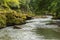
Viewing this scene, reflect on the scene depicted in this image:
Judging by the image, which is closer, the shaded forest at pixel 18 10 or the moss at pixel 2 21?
the moss at pixel 2 21

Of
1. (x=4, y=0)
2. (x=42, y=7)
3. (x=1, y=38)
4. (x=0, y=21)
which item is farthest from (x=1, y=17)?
(x=42, y=7)

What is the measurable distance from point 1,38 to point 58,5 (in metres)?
25.7

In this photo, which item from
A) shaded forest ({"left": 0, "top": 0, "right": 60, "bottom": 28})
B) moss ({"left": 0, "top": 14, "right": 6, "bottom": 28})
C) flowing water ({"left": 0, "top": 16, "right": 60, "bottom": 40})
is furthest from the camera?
shaded forest ({"left": 0, "top": 0, "right": 60, "bottom": 28})

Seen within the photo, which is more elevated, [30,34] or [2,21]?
[2,21]

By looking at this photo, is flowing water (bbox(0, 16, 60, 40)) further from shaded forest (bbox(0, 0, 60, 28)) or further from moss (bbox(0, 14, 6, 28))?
shaded forest (bbox(0, 0, 60, 28))

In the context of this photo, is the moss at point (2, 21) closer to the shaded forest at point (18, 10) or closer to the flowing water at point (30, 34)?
the shaded forest at point (18, 10)

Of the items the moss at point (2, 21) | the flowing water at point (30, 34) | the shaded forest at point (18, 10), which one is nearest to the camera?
the flowing water at point (30, 34)

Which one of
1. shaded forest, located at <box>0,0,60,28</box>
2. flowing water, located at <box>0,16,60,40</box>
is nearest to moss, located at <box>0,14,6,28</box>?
shaded forest, located at <box>0,0,60,28</box>

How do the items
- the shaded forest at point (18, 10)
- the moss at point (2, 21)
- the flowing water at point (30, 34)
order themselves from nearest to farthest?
the flowing water at point (30, 34) → the moss at point (2, 21) → the shaded forest at point (18, 10)

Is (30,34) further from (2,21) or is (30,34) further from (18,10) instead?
(18,10)

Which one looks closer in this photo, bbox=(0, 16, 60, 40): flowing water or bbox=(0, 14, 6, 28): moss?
bbox=(0, 16, 60, 40): flowing water

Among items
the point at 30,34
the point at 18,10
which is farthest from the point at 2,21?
the point at 18,10

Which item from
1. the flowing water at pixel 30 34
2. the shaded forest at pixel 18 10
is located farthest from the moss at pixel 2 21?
the flowing water at pixel 30 34

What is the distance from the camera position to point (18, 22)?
130 feet
